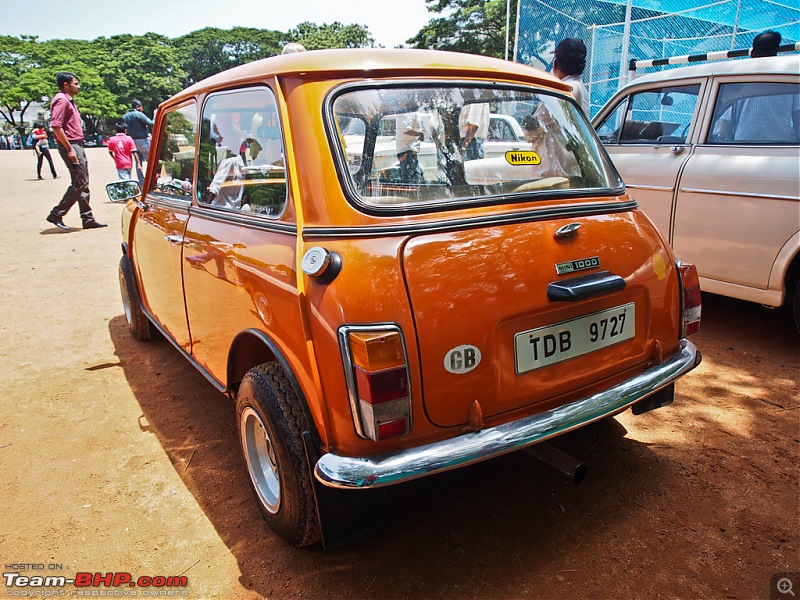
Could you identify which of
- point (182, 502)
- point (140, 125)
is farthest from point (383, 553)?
point (140, 125)

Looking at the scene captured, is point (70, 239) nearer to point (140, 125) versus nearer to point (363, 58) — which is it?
point (140, 125)

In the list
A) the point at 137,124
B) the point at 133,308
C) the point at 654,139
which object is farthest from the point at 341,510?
the point at 137,124

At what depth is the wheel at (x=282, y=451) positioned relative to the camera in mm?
2102

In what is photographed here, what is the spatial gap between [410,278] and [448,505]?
1.20 metres

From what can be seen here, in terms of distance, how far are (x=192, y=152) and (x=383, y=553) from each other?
233cm

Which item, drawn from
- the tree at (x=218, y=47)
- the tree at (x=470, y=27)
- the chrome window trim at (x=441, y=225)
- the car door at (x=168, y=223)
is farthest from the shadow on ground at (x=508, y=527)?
the tree at (x=218, y=47)

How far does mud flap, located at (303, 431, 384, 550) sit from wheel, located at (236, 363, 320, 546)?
71 mm

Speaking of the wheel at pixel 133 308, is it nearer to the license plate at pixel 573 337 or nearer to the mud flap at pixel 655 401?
the license plate at pixel 573 337

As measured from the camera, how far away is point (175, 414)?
3592 mm

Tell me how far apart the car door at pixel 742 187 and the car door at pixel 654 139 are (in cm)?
13

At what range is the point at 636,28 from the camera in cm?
1259

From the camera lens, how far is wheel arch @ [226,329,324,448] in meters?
2.11

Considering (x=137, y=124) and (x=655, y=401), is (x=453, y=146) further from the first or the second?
(x=137, y=124)

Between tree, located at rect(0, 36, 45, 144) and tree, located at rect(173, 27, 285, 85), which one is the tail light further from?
tree, located at rect(173, 27, 285, 85)
